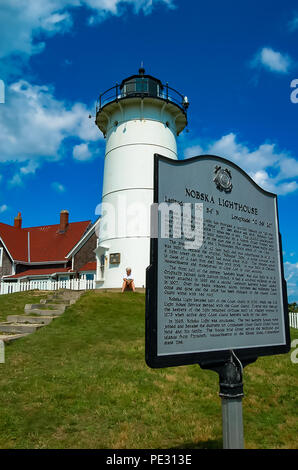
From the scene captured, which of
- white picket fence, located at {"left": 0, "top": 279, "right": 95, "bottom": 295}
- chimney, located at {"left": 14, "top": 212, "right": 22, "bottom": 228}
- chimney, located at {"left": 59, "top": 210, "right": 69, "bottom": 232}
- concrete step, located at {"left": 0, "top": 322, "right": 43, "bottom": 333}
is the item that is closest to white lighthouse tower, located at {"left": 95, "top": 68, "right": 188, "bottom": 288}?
white picket fence, located at {"left": 0, "top": 279, "right": 95, "bottom": 295}

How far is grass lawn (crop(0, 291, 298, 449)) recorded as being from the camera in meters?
5.38

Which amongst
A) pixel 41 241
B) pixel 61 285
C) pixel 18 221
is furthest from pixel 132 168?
pixel 18 221

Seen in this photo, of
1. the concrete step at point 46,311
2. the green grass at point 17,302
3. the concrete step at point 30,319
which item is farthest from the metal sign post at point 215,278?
the green grass at point 17,302

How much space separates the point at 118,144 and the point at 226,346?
1982 centimetres

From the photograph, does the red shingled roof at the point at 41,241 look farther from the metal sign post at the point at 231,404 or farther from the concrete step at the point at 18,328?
the metal sign post at the point at 231,404

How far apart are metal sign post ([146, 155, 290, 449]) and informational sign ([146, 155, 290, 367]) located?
0.04 feet

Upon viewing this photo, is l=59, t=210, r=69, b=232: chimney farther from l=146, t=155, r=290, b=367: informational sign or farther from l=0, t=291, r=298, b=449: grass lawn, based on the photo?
l=146, t=155, r=290, b=367: informational sign

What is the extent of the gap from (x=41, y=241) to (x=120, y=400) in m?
31.5

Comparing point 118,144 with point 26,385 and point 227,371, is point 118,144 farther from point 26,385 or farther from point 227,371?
point 227,371

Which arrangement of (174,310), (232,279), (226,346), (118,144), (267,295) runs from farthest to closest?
(118,144) → (267,295) → (232,279) → (226,346) → (174,310)

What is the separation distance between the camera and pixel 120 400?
666cm

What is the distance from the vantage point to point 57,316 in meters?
13.7

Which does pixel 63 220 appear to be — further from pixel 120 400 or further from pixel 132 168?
pixel 120 400
